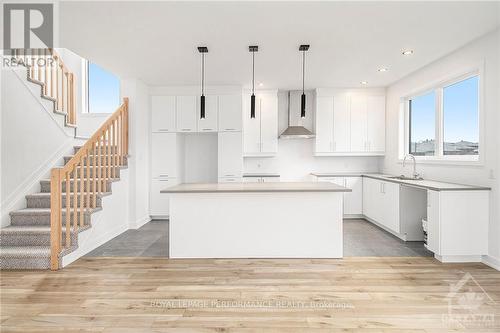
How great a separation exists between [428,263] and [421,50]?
2784 millimetres

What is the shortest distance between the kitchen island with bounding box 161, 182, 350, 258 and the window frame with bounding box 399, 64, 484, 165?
6.00 feet

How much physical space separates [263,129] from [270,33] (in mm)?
2902

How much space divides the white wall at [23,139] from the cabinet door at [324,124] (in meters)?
4.74

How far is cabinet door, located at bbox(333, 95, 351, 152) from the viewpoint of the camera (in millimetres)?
6203

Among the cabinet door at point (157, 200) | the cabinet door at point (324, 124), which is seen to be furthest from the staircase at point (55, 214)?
the cabinet door at point (324, 124)

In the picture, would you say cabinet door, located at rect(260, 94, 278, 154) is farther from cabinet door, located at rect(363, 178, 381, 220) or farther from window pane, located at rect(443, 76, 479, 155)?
window pane, located at rect(443, 76, 479, 155)

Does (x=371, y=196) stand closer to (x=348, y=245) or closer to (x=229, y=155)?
(x=348, y=245)

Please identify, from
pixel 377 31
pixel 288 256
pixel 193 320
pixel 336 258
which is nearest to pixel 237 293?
pixel 193 320

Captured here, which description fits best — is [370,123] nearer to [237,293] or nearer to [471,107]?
[471,107]

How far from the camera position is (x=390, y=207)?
4758mm

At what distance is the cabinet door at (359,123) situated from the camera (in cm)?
620

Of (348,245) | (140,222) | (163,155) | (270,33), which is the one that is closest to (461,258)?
(348,245)

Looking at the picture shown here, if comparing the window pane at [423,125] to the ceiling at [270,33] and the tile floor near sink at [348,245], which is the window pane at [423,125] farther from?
the tile floor near sink at [348,245]

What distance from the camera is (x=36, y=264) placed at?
10.8ft
